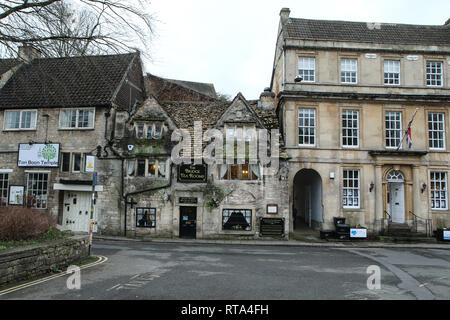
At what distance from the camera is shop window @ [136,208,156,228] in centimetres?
2084

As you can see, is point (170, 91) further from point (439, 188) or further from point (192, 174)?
point (439, 188)

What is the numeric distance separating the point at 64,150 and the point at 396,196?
78.3 feet

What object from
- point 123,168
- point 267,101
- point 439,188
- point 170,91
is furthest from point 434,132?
point 170,91

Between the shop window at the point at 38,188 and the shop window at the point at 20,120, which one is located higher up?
the shop window at the point at 20,120

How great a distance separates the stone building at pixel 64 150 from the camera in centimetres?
2158

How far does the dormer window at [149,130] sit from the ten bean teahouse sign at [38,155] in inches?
234

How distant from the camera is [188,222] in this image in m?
20.9

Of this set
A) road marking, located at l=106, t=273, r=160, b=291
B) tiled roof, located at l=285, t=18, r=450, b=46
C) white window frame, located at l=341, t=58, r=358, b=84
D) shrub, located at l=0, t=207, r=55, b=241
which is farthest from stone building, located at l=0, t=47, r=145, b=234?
white window frame, located at l=341, t=58, r=358, b=84

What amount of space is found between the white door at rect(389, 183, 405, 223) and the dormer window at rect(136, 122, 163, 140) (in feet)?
55.9

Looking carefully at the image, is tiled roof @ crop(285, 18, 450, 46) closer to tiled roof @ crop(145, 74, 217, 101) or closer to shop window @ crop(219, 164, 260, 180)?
shop window @ crop(219, 164, 260, 180)

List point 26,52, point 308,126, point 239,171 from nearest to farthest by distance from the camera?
point 26,52, point 239,171, point 308,126

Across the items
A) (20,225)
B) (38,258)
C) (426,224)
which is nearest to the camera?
(38,258)

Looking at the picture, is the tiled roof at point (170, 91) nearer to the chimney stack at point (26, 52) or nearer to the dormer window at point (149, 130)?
Answer: the dormer window at point (149, 130)

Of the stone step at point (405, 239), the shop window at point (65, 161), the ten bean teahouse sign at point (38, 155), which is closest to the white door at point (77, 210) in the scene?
the shop window at point (65, 161)
